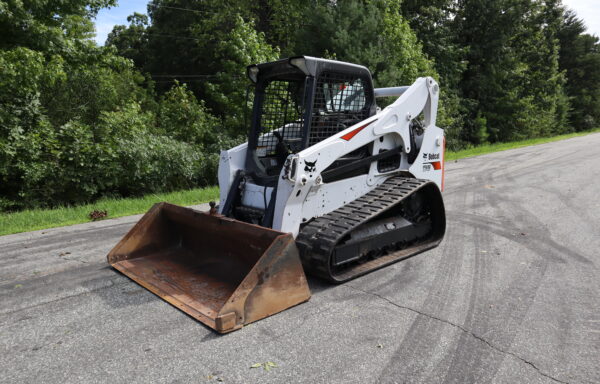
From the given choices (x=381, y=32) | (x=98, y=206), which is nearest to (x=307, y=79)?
(x=98, y=206)

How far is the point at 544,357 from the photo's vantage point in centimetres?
Answer: 300

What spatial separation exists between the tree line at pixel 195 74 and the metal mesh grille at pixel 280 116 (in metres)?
6.37

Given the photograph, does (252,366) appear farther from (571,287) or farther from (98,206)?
(98,206)

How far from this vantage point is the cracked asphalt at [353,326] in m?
2.86

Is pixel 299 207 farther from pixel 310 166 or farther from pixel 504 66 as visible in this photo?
pixel 504 66

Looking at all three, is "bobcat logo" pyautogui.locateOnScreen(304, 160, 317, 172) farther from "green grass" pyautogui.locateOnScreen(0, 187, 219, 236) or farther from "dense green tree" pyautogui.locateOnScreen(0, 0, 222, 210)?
"dense green tree" pyautogui.locateOnScreen(0, 0, 222, 210)

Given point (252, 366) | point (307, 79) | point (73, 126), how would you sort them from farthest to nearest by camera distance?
point (73, 126), point (307, 79), point (252, 366)

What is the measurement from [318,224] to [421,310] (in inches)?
51.5

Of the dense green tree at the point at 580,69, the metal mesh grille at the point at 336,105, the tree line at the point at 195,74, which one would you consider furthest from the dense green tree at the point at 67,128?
the dense green tree at the point at 580,69

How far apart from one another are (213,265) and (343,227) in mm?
1398

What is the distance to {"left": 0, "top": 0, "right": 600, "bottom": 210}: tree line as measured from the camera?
1017cm

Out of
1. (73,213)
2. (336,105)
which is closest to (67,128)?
(73,213)

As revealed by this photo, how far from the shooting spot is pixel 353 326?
347 centimetres

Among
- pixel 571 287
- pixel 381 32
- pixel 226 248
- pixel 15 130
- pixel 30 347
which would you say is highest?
pixel 381 32
